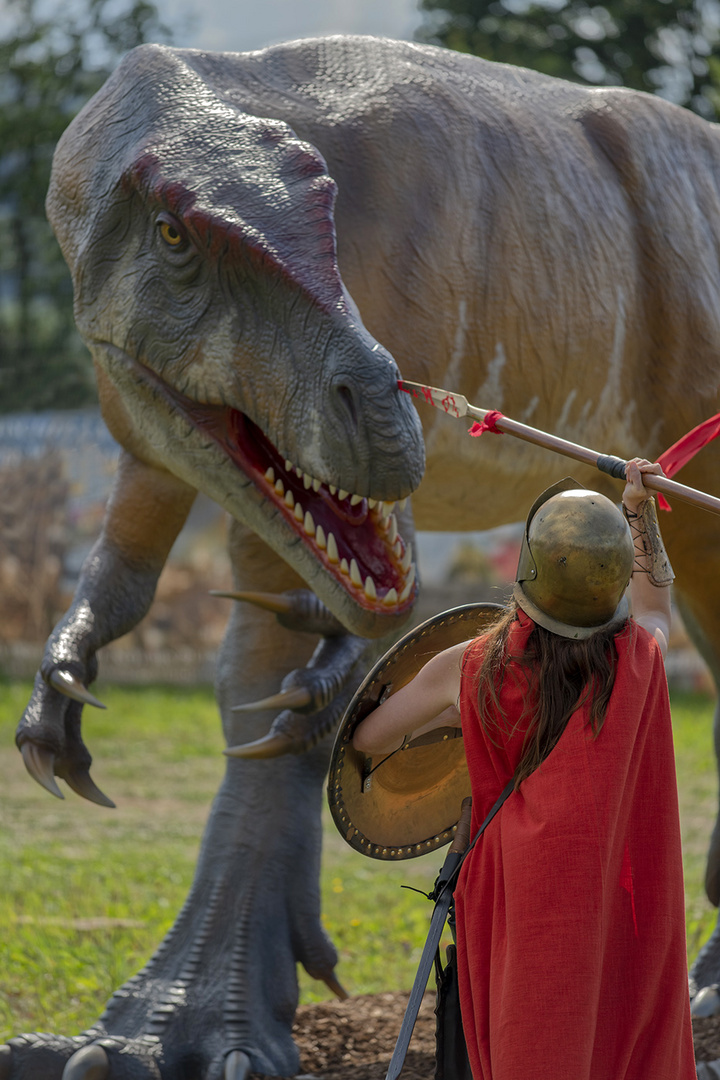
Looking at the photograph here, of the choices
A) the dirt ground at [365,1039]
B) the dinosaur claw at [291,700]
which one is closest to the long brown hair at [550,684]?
the dinosaur claw at [291,700]

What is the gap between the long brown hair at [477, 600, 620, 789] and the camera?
1878 millimetres

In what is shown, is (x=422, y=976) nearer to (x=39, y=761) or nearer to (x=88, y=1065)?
(x=88, y=1065)

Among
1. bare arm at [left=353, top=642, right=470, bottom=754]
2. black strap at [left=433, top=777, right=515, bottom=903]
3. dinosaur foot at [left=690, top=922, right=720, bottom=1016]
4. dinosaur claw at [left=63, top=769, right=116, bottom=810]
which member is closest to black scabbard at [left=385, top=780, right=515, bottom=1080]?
black strap at [left=433, top=777, right=515, bottom=903]

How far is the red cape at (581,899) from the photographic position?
1.83 m

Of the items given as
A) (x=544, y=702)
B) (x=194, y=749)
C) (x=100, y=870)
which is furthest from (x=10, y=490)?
(x=544, y=702)

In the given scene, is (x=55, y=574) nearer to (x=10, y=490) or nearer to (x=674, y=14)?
(x=10, y=490)

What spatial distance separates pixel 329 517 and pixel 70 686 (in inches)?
27.8

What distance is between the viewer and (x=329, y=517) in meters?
2.52

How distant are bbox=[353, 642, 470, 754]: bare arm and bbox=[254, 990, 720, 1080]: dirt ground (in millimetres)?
1253

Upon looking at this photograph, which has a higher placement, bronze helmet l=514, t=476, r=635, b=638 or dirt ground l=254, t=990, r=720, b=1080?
bronze helmet l=514, t=476, r=635, b=638

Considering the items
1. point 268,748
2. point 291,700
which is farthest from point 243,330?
point 268,748

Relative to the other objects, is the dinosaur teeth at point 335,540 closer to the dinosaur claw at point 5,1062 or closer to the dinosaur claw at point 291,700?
the dinosaur claw at point 291,700

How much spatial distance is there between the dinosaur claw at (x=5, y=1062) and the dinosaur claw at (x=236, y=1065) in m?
0.45

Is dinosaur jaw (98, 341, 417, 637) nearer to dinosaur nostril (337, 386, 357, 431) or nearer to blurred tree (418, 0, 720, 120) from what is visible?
dinosaur nostril (337, 386, 357, 431)
